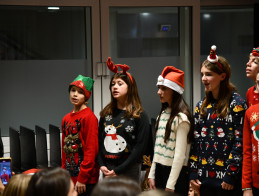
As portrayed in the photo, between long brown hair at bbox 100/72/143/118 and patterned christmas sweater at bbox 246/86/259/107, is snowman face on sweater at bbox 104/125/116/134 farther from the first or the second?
patterned christmas sweater at bbox 246/86/259/107

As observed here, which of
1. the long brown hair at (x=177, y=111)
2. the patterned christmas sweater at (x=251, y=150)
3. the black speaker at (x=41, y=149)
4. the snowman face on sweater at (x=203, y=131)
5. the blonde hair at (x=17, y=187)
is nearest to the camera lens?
the blonde hair at (x=17, y=187)

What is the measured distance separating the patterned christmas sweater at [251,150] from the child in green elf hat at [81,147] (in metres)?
1.14

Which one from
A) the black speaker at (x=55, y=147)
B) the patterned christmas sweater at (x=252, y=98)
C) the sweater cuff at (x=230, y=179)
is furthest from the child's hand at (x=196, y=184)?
the black speaker at (x=55, y=147)

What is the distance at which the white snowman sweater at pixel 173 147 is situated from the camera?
8.57ft

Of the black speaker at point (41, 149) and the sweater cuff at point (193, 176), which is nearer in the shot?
the sweater cuff at point (193, 176)

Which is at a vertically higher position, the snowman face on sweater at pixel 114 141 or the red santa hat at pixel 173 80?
the red santa hat at pixel 173 80

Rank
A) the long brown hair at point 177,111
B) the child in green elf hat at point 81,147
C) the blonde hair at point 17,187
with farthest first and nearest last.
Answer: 1. the child in green elf hat at point 81,147
2. the long brown hair at point 177,111
3. the blonde hair at point 17,187

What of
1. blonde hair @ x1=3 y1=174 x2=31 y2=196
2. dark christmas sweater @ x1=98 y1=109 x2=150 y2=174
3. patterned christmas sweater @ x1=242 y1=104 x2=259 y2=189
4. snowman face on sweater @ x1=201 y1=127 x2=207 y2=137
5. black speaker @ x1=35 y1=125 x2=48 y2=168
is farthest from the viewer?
black speaker @ x1=35 y1=125 x2=48 y2=168

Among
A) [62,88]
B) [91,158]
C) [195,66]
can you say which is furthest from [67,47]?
[91,158]

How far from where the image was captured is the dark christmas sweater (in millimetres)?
2879

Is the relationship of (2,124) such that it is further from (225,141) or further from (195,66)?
(225,141)

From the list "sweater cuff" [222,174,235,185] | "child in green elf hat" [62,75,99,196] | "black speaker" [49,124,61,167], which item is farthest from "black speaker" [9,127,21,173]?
"sweater cuff" [222,174,235,185]

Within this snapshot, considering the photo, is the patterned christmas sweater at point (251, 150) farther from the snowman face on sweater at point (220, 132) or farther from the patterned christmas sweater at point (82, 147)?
the patterned christmas sweater at point (82, 147)

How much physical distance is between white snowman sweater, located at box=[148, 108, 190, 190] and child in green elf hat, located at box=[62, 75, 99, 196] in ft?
1.63
